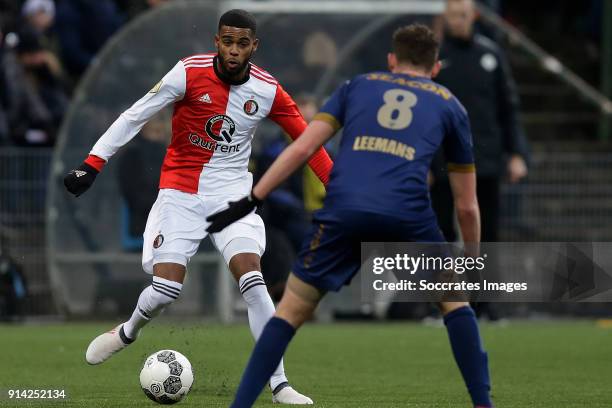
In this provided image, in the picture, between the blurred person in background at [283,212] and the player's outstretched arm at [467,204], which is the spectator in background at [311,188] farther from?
the player's outstretched arm at [467,204]

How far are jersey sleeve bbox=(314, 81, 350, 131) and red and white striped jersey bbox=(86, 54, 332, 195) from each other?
211cm

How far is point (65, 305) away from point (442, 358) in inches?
243

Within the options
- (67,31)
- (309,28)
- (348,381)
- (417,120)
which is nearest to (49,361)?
(348,381)

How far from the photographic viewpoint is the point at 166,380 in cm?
849

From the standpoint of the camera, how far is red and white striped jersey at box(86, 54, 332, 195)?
356 inches

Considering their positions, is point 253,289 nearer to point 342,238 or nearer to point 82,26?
point 342,238

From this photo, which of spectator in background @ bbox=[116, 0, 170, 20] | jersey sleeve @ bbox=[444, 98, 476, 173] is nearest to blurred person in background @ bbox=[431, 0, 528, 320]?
spectator in background @ bbox=[116, 0, 170, 20]

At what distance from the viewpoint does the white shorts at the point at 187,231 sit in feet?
29.2

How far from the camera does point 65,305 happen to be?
16766 mm

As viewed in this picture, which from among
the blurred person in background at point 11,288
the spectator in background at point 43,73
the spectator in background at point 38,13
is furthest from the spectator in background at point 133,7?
the blurred person in background at point 11,288

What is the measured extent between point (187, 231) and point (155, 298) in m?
0.44

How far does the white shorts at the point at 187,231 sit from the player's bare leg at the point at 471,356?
7.13ft

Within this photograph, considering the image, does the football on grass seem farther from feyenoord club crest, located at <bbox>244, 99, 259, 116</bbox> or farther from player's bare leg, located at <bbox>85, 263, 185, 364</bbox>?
feyenoord club crest, located at <bbox>244, 99, 259, 116</bbox>

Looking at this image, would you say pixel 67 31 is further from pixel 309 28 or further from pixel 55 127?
pixel 309 28
